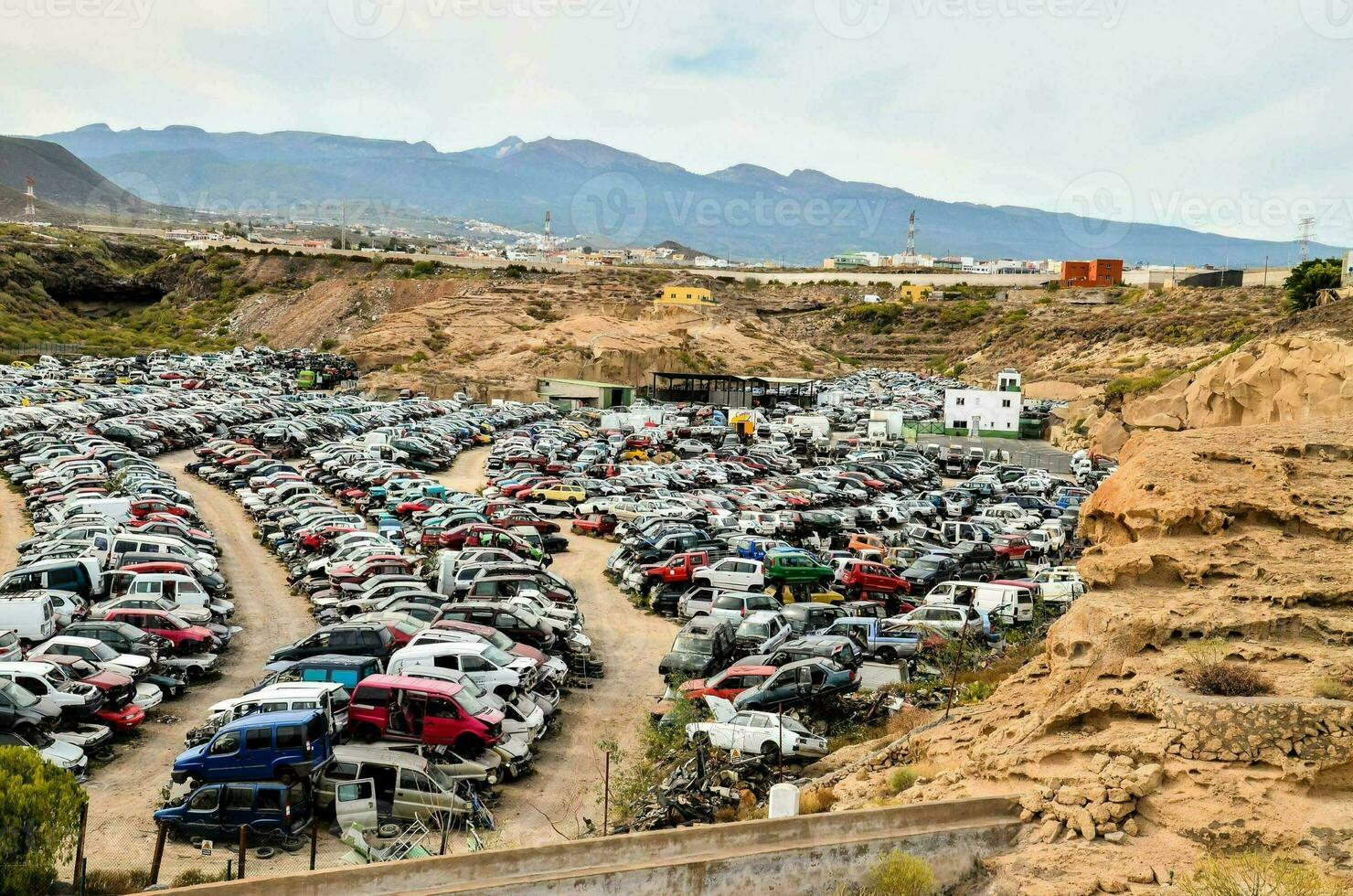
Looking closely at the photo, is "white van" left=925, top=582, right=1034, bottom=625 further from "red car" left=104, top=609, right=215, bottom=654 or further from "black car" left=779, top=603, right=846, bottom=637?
"red car" left=104, top=609, right=215, bottom=654

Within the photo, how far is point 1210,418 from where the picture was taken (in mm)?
44094

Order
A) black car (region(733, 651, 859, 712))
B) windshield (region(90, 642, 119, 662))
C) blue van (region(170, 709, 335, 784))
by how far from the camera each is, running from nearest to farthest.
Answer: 1. blue van (region(170, 709, 335, 784))
2. black car (region(733, 651, 859, 712))
3. windshield (region(90, 642, 119, 662))

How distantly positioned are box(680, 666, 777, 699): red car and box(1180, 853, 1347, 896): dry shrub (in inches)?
377

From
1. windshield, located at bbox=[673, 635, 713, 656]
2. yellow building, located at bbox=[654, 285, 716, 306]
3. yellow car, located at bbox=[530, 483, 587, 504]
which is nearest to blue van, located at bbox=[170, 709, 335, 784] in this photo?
windshield, located at bbox=[673, 635, 713, 656]

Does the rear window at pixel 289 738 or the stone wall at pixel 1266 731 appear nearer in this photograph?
the stone wall at pixel 1266 731

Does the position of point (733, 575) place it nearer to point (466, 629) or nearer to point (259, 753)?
point (466, 629)

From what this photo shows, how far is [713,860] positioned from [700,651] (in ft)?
35.0

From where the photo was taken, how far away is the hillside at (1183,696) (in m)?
9.51

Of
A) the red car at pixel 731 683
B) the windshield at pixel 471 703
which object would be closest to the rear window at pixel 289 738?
the windshield at pixel 471 703

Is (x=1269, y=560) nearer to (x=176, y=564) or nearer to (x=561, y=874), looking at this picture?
(x=561, y=874)

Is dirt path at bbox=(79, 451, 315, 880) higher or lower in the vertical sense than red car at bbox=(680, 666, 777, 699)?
lower

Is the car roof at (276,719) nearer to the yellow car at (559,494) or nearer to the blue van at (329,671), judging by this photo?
the blue van at (329,671)

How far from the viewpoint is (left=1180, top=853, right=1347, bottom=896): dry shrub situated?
8016mm

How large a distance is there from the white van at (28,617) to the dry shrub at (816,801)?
15492mm
